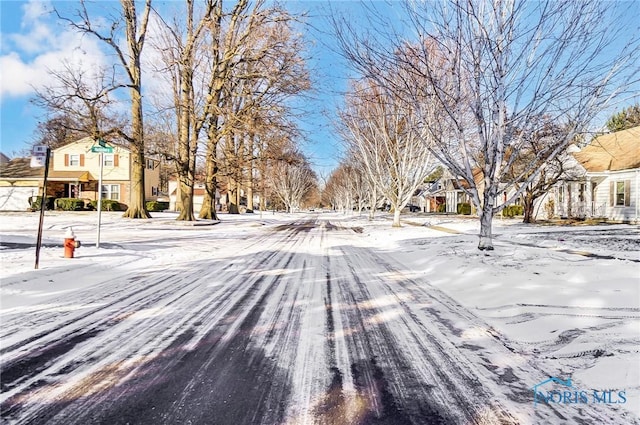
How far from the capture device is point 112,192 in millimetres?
39562

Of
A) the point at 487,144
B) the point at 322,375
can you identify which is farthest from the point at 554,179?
the point at 322,375

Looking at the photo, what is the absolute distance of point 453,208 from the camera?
52781 mm

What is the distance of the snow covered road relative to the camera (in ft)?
8.35

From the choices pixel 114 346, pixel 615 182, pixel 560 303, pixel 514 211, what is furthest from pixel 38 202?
pixel 615 182

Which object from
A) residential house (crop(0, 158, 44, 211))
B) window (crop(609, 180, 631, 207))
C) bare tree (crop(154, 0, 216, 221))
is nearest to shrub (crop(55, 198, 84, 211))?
residential house (crop(0, 158, 44, 211))

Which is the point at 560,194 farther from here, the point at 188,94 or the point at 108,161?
the point at 108,161

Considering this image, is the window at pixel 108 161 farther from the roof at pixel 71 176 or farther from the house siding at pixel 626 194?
the house siding at pixel 626 194

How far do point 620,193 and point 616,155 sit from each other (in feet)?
10.8

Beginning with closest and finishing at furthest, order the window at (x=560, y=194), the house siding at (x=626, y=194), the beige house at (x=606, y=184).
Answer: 1. the house siding at (x=626, y=194)
2. the beige house at (x=606, y=184)
3. the window at (x=560, y=194)

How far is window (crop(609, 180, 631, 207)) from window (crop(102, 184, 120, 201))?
141 ft

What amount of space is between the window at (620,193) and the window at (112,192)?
141 feet

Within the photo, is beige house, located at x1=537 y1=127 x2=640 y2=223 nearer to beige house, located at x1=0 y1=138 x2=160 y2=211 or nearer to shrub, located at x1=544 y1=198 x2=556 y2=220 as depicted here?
shrub, located at x1=544 y1=198 x2=556 y2=220

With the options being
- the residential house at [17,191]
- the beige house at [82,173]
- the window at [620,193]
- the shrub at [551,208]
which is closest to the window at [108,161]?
the beige house at [82,173]

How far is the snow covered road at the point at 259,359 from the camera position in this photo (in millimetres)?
2545
